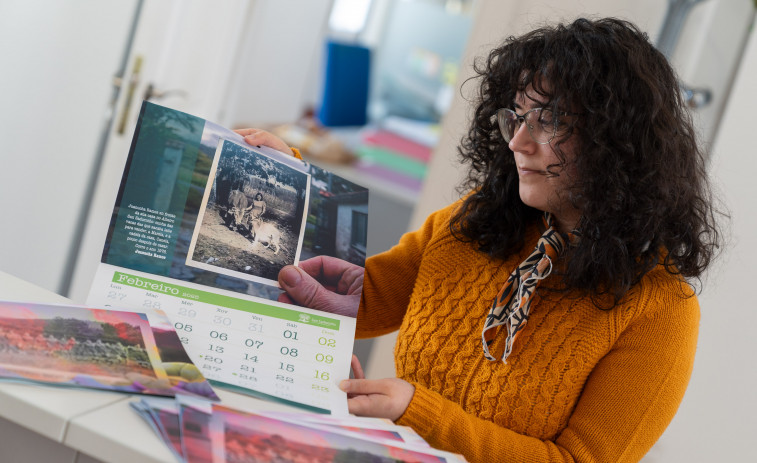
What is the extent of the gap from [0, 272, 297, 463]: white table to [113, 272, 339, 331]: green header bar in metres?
0.18

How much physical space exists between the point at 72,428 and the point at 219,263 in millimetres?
296

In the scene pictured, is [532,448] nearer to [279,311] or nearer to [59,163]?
[279,311]

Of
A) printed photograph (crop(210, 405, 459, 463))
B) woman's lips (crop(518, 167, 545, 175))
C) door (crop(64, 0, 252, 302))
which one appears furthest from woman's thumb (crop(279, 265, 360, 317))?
door (crop(64, 0, 252, 302))

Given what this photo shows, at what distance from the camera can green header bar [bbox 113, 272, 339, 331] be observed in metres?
0.85

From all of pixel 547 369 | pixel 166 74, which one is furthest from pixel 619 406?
pixel 166 74

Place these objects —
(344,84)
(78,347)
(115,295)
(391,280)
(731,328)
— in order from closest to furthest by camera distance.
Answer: (78,347) < (115,295) < (391,280) < (731,328) < (344,84)

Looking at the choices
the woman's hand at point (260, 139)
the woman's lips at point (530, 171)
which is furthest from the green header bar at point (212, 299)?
the woman's lips at point (530, 171)

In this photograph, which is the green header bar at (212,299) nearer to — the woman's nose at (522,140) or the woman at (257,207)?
the woman at (257,207)

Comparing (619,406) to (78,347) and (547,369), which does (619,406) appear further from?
(78,347)

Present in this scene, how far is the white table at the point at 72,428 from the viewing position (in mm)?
616

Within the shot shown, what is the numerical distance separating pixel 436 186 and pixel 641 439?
4.08 feet

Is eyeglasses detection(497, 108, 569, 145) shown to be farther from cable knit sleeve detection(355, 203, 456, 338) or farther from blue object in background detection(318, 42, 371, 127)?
blue object in background detection(318, 42, 371, 127)

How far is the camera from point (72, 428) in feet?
2.04

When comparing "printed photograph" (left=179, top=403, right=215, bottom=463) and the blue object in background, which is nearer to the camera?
"printed photograph" (left=179, top=403, right=215, bottom=463)
